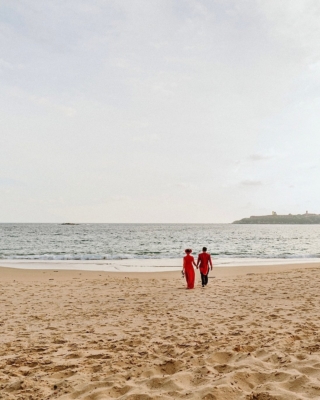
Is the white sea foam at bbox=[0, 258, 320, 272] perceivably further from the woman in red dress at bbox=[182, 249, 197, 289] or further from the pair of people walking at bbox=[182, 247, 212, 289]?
the woman in red dress at bbox=[182, 249, 197, 289]

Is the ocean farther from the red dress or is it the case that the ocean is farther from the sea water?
the red dress

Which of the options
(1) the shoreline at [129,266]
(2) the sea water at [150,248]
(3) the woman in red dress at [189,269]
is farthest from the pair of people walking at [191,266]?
(2) the sea water at [150,248]

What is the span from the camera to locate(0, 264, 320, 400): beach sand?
390cm

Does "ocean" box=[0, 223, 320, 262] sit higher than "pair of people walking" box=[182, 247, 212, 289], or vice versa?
"pair of people walking" box=[182, 247, 212, 289]

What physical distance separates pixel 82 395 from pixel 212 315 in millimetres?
4709

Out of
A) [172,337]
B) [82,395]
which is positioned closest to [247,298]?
[172,337]

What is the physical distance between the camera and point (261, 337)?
19.3 feet

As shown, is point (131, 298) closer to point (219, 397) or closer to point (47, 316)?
point (47, 316)

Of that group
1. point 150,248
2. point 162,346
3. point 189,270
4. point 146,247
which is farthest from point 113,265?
point 146,247

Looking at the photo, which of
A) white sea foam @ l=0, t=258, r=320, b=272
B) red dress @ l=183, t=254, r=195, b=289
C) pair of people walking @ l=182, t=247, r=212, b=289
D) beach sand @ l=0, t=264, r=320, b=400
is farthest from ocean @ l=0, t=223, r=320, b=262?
beach sand @ l=0, t=264, r=320, b=400

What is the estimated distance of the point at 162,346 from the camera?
5.65 m

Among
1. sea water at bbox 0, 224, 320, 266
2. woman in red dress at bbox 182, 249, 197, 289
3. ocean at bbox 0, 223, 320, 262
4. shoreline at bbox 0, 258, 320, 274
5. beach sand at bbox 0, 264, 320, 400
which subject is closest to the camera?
beach sand at bbox 0, 264, 320, 400

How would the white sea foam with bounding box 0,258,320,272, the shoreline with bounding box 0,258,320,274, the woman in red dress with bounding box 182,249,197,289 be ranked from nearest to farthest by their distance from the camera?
the woman in red dress with bounding box 182,249,197,289 < the shoreline with bounding box 0,258,320,274 < the white sea foam with bounding box 0,258,320,272

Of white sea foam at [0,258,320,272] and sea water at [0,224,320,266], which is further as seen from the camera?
sea water at [0,224,320,266]
